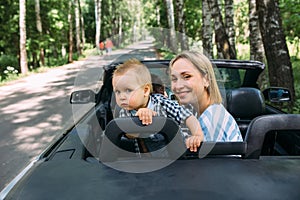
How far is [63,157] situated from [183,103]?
0.79m

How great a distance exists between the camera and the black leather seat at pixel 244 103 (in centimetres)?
297

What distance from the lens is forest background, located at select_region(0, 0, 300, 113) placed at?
6523 millimetres

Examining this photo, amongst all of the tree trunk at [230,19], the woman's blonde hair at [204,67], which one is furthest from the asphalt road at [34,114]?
the tree trunk at [230,19]

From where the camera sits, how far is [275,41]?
21.1 ft

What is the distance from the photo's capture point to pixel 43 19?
2642cm

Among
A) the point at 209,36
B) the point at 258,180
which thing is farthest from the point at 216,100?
the point at 209,36

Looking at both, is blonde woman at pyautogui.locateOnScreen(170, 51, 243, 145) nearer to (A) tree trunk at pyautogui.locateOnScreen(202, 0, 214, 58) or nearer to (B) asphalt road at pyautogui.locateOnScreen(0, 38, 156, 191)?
(B) asphalt road at pyautogui.locateOnScreen(0, 38, 156, 191)

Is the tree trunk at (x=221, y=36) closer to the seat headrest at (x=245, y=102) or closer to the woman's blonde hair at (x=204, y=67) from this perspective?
the seat headrest at (x=245, y=102)

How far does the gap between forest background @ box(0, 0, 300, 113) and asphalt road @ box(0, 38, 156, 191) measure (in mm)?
878

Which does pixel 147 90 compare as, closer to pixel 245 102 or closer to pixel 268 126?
pixel 268 126

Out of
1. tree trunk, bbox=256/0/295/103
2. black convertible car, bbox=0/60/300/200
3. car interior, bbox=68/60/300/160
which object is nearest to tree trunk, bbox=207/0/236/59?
tree trunk, bbox=256/0/295/103

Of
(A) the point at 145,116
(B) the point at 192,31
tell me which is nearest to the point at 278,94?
(A) the point at 145,116

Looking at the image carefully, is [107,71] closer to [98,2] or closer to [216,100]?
[216,100]

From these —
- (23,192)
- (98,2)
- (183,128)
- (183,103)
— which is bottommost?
(23,192)
